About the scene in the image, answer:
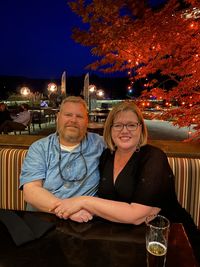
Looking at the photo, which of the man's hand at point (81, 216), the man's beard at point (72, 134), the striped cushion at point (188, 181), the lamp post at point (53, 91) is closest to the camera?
the man's hand at point (81, 216)

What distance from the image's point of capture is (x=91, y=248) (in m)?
1.32

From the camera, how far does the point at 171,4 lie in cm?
432

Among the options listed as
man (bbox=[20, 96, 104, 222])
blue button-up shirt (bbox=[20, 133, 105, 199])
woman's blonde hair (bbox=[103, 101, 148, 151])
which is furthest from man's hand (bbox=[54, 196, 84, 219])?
woman's blonde hair (bbox=[103, 101, 148, 151])

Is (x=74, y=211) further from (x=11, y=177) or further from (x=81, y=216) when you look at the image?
(x=11, y=177)

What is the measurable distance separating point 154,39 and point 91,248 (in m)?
3.91

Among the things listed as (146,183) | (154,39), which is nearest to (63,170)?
(146,183)

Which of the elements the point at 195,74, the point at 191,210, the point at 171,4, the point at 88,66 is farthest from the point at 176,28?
the point at 191,210

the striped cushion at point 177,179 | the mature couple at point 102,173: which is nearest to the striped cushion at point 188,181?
the striped cushion at point 177,179

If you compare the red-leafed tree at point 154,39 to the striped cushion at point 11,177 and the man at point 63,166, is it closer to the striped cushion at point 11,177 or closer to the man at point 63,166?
the man at point 63,166

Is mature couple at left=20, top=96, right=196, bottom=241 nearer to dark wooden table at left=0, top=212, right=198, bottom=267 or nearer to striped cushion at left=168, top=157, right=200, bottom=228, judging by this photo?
dark wooden table at left=0, top=212, right=198, bottom=267

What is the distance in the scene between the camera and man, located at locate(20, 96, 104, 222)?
2.11m

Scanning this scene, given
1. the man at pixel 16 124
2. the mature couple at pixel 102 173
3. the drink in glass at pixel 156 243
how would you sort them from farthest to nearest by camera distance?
the man at pixel 16 124
the mature couple at pixel 102 173
the drink in glass at pixel 156 243

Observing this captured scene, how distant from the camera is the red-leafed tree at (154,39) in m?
4.32

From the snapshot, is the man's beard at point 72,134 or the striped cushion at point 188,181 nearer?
the man's beard at point 72,134
